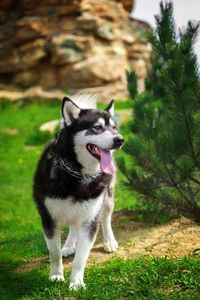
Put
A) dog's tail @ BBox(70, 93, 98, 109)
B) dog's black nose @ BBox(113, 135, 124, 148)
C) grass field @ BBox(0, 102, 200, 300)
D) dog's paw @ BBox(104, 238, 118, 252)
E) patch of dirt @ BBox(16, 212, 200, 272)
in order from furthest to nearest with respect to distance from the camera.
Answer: dog's paw @ BBox(104, 238, 118, 252), patch of dirt @ BBox(16, 212, 200, 272), dog's tail @ BBox(70, 93, 98, 109), dog's black nose @ BBox(113, 135, 124, 148), grass field @ BBox(0, 102, 200, 300)

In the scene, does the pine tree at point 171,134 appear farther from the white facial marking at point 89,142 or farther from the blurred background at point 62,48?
the blurred background at point 62,48

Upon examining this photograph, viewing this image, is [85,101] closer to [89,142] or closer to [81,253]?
[89,142]

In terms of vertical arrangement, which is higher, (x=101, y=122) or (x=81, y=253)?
(x=101, y=122)

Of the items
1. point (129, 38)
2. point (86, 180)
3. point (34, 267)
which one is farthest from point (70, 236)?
point (129, 38)

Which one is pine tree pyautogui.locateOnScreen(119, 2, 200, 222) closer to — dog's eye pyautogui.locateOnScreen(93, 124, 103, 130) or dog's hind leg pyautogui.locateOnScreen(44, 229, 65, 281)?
dog's eye pyautogui.locateOnScreen(93, 124, 103, 130)

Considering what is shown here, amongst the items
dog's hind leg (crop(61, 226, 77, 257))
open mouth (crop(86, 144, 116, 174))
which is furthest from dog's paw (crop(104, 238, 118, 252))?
open mouth (crop(86, 144, 116, 174))

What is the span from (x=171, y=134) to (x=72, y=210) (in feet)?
4.08

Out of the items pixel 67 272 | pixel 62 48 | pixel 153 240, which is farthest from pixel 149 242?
pixel 62 48

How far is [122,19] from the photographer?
24.0 m

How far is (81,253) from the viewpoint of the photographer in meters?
5.41

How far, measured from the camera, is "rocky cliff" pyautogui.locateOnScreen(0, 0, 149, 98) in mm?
21484

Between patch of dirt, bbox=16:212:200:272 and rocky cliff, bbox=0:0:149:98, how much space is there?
14.5 metres

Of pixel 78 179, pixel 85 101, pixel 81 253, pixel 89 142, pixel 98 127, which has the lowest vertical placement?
pixel 81 253

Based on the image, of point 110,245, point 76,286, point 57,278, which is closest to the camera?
point 76,286
